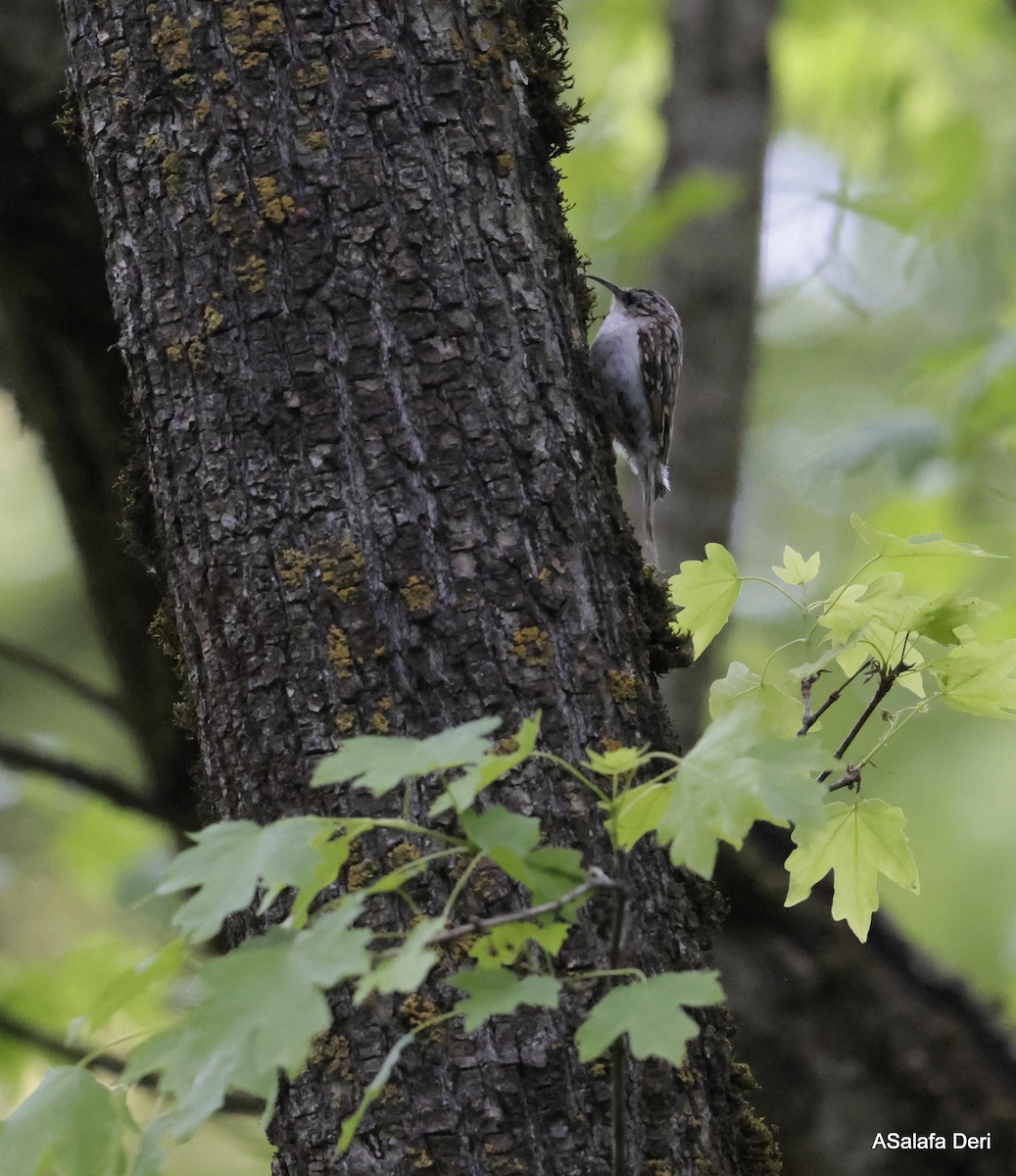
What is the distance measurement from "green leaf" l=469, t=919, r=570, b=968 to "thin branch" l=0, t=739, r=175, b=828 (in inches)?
79.8

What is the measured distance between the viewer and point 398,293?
166 centimetres

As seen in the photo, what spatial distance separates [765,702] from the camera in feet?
5.58

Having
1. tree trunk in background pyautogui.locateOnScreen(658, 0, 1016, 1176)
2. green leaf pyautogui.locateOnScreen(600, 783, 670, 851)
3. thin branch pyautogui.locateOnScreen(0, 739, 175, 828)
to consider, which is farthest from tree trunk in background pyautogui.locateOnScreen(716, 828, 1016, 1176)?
green leaf pyautogui.locateOnScreen(600, 783, 670, 851)

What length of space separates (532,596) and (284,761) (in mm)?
405

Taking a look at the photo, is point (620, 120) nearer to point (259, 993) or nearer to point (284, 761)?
point (284, 761)

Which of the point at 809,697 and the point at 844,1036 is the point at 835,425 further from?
the point at 809,697

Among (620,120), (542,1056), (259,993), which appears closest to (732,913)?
(542,1056)

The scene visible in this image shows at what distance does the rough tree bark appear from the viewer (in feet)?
5.17

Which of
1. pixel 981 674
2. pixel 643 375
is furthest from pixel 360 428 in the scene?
pixel 643 375

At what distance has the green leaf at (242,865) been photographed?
1.05 meters

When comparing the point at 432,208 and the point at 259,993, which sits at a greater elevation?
the point at 432,208

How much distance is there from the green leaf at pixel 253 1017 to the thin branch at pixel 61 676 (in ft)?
6.63

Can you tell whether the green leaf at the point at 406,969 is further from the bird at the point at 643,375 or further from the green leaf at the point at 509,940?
the bird at the point at 643,375

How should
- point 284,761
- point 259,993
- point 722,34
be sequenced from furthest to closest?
1. point 722,34
2. point 284,761
3. point 259,993
